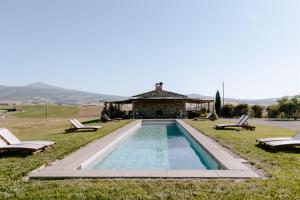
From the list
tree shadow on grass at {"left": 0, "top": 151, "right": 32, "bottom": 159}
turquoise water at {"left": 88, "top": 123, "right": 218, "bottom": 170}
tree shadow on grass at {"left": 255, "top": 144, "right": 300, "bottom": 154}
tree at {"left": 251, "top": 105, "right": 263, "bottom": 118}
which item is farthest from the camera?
tree at {"left": 251, "top": 105, "right": 263, "bottom": 118}

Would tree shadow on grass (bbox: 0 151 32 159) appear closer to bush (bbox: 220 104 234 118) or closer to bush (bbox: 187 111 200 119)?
bush (bbox: 187 111 200 119)

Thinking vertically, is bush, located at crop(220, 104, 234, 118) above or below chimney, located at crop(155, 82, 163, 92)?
below

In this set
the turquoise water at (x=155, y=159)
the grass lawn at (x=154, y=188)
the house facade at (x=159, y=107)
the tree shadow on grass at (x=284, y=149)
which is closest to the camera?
the grass lawn at (x=154, y=188)

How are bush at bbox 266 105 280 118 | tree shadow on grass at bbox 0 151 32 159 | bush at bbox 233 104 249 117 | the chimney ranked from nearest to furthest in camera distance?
tree shadow on grass at bbox 0 151 32 159
bush at bbox 266 105 280 118
the chimney
bush at bbox 233 104 249 117

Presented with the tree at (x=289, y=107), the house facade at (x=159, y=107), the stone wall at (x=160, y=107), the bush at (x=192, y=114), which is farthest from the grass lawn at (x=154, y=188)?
the tree at (x=289, y=107)

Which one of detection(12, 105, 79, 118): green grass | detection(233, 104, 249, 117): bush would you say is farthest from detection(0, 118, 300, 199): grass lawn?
detection(12, 105, 79, 118): green grass

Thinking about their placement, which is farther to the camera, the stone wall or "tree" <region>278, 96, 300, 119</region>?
the stone wall

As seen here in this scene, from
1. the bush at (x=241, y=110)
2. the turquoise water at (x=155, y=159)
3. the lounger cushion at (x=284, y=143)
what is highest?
the bush at (x=241, y=110)

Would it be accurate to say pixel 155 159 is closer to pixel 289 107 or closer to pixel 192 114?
pixel 192 114

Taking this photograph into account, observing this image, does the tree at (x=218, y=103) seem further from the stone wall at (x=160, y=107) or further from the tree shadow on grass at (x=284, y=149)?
the tree shadow on grass at (x=284, y=149)

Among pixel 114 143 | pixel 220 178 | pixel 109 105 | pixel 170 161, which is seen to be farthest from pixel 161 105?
pixel 220 178

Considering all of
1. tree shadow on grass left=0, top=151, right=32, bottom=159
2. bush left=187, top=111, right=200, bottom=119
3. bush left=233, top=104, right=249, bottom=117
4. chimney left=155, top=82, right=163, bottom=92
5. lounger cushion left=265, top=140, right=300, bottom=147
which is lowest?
tree shadow on grass left=0, top=151, right=32, bottom=159

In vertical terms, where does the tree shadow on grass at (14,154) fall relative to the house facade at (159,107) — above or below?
below

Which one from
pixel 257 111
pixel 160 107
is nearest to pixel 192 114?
pixel 160 107
